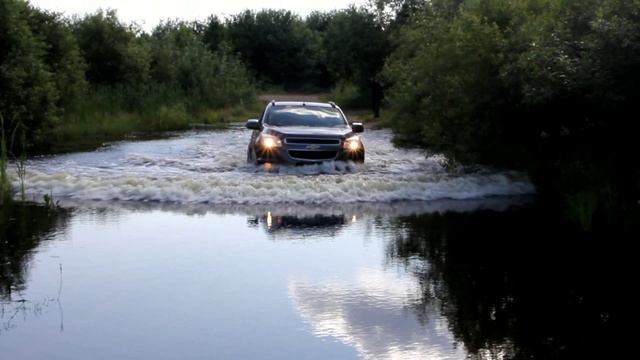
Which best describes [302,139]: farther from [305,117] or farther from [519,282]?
[519,282]

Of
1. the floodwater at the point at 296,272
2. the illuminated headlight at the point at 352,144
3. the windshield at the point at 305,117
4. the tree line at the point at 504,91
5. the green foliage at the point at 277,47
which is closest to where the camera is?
the floodwater at the point at 296,272

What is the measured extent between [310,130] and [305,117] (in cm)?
124

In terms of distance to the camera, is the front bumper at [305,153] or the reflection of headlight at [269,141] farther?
the reflection of headlight at [269,141]

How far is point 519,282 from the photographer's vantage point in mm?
8531

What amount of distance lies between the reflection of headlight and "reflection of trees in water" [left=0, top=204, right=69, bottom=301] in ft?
17.1

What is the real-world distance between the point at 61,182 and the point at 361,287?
344 inches

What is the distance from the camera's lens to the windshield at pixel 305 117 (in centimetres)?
1820

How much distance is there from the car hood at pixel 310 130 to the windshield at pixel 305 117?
0.46 m

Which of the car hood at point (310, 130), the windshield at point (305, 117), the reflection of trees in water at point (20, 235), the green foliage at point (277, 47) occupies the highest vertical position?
the green foliage at point (277, 47)

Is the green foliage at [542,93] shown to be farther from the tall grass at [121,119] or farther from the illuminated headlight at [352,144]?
the tall grass at [121,119]

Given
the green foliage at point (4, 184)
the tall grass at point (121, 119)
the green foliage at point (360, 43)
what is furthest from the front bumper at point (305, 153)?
the green foliage at point (360, 43)

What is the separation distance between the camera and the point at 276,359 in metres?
6.14

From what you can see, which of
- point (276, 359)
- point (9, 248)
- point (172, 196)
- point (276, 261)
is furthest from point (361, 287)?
point (172, 196)

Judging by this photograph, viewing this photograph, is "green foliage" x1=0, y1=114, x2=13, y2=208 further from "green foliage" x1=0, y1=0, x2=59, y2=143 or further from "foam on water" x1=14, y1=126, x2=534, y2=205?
"green foliage" x1=0, y1=0, x2=59, y2=143
